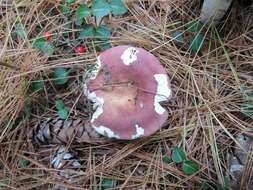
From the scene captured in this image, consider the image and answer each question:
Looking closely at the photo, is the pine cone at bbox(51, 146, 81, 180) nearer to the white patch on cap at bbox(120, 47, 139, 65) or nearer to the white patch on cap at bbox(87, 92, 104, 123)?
the white patch on cap at bbox(87, 92, 104, 123)

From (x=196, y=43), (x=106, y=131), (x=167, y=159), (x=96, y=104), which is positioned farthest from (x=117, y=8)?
(x=167, y=159)

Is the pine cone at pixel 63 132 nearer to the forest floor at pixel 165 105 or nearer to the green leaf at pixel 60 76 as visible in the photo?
the forest floor at pixel 165 105

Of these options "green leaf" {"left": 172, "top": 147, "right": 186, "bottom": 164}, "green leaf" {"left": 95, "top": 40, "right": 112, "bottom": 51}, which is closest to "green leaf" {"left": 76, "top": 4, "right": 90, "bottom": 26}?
"green leaf" {"left": 95, "top": 40, "right": 112, "bottom": 51}

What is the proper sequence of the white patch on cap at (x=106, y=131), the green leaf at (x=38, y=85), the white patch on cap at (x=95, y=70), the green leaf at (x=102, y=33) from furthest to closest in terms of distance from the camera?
the green leaf at (x=102, y=33) → the green leaf at (x=38, y=85) → the white patch on cap at (x=95, y=70) → the white patch on cap at (x=106, y=131)

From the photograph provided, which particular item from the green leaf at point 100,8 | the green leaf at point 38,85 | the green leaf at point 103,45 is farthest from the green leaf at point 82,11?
the green leaf at point 38,85

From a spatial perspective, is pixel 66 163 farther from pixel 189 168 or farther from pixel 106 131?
pixel 189 168
